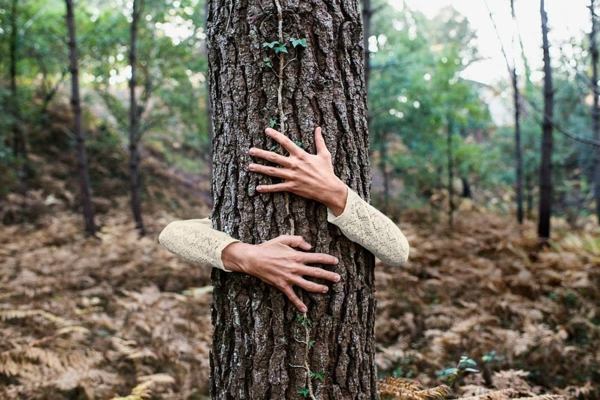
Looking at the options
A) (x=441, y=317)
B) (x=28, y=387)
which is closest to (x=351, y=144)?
(x=28, y=387)

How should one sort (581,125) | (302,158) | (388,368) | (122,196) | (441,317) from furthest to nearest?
(581,125)
(122,196)
(441,317)
(388,368)
(302,158)

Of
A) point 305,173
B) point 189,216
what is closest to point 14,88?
point 189,216

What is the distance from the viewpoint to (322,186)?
2.13 m

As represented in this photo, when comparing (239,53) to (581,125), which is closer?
(239,53)

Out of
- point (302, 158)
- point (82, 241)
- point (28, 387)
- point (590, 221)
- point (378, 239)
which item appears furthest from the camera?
point (590, 221)

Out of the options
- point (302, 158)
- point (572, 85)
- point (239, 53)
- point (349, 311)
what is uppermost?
point (572, 85)

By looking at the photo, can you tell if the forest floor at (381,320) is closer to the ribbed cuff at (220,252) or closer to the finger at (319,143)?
the ribbed cuff at (220,252)

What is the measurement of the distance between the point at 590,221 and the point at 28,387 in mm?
17491

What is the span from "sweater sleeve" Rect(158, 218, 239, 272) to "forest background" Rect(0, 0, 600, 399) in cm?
182

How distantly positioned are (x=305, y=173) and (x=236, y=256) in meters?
0.48

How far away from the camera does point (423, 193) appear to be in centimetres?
1708

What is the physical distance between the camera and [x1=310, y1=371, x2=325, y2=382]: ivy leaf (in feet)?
7.02

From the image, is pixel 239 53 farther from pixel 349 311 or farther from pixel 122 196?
pixel 122 196

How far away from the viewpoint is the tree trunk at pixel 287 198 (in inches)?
85.1
